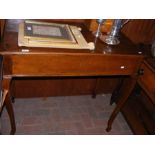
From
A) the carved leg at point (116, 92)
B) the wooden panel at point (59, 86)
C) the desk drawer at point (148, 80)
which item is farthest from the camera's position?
the carved leg at point (116, 92)

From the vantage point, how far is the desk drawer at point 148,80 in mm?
1391

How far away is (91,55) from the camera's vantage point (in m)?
1.24

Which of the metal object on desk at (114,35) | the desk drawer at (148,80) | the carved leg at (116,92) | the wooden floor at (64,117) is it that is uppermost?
the metal object on desk at (114,35)

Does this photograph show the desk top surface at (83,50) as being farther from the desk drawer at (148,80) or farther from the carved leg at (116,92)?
the carved leg at (116,92)

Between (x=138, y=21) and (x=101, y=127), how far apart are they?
966 mm

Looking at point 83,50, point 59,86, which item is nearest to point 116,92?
point 59,86

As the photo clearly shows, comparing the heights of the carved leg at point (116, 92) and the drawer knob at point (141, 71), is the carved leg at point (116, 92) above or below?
below

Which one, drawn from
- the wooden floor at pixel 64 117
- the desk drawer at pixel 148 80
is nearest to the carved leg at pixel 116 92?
the wooden floor at pixel 64 117

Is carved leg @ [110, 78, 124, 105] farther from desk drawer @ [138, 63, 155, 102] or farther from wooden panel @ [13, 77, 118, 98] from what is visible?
desk drawer @ [138, 63, 155, 102]

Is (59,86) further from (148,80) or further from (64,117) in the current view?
(148,80)

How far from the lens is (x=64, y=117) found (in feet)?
6.06

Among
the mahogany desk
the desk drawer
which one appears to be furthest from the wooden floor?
the desk drawer
